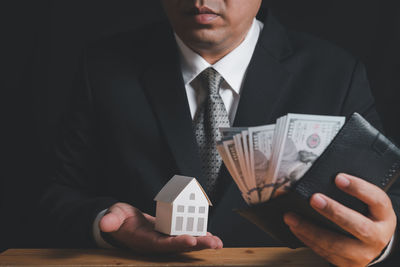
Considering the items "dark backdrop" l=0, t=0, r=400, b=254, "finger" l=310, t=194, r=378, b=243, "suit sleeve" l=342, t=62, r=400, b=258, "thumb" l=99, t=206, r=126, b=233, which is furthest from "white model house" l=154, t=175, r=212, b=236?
"dark backdrop" l=0, t=0, r=400, b=254

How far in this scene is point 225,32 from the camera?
1.80 m

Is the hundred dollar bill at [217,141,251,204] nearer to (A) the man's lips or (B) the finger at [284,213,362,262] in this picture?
(B) the finger at [284,213,362,262]

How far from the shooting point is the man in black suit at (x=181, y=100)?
5.91 feet

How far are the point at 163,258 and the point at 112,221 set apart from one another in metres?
0.17

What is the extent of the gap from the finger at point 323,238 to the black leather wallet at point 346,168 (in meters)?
0.02

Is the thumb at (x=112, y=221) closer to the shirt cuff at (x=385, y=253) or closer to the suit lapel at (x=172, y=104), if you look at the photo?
the suit lapel at (x=172, y=104)

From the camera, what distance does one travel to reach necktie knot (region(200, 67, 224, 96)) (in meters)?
1.85

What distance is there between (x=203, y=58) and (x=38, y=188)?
121 centimetres

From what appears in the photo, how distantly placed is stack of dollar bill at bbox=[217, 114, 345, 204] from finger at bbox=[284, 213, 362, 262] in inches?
3.8

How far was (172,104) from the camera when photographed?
1892mm

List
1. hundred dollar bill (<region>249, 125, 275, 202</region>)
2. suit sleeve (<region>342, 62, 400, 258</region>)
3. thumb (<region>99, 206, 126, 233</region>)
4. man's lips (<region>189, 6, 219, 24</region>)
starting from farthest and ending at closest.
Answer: suit sleeve (<region>342, 62, 400, 258</region>), man's lips (<region>189, 6, 219, 24</region>), thumb (<region>99, 206, 126, 233</region>), hundred dollar bill (<region>249, 125, 275, 202</region>)

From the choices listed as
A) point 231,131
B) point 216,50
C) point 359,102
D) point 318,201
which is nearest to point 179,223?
point 231,131

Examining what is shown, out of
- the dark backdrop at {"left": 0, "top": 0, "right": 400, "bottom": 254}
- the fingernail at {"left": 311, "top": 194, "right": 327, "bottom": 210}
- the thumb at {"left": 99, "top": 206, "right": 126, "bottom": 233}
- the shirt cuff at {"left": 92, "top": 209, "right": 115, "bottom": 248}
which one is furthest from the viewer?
the dark backdrop at {"left": 0, "top": 0, "right": 400, "bottom": 254}

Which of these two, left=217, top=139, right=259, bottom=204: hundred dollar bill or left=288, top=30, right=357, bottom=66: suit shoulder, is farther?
left=288, top=30, right=357, bottom=66: suit shoulder
